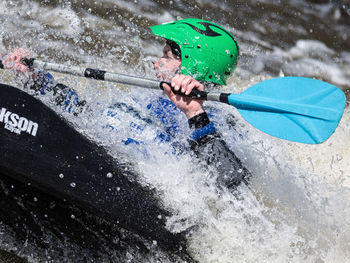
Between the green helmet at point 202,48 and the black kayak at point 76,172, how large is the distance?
0.61 m

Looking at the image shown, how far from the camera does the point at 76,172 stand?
6.16 feet

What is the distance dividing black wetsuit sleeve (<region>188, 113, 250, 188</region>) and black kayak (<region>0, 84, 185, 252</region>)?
290mm

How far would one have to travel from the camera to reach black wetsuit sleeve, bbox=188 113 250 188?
1998 millimetres

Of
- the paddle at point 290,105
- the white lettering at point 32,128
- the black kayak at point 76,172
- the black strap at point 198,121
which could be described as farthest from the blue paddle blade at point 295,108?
the white lettering at point 32,128

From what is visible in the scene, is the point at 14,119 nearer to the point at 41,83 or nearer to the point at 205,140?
the point at 41,83

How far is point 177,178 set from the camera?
6.35 ft

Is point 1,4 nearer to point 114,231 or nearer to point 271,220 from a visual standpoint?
point 114,231

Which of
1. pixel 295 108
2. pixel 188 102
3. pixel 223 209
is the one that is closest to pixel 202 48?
pixel 188 102

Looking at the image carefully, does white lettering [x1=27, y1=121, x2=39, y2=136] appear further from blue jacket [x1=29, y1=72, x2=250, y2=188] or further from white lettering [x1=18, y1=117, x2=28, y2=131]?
blue jacket [x1=29, y1=72, x2=250, y2=188]

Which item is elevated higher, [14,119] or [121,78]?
[121,78]

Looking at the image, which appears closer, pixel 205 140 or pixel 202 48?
pixel 205 140

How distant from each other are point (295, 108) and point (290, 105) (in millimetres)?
24

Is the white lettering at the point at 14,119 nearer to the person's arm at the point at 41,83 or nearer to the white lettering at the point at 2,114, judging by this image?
the white lettering at the point at 2,114

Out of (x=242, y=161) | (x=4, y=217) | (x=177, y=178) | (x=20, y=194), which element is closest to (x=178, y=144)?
(x=177, y=178)
